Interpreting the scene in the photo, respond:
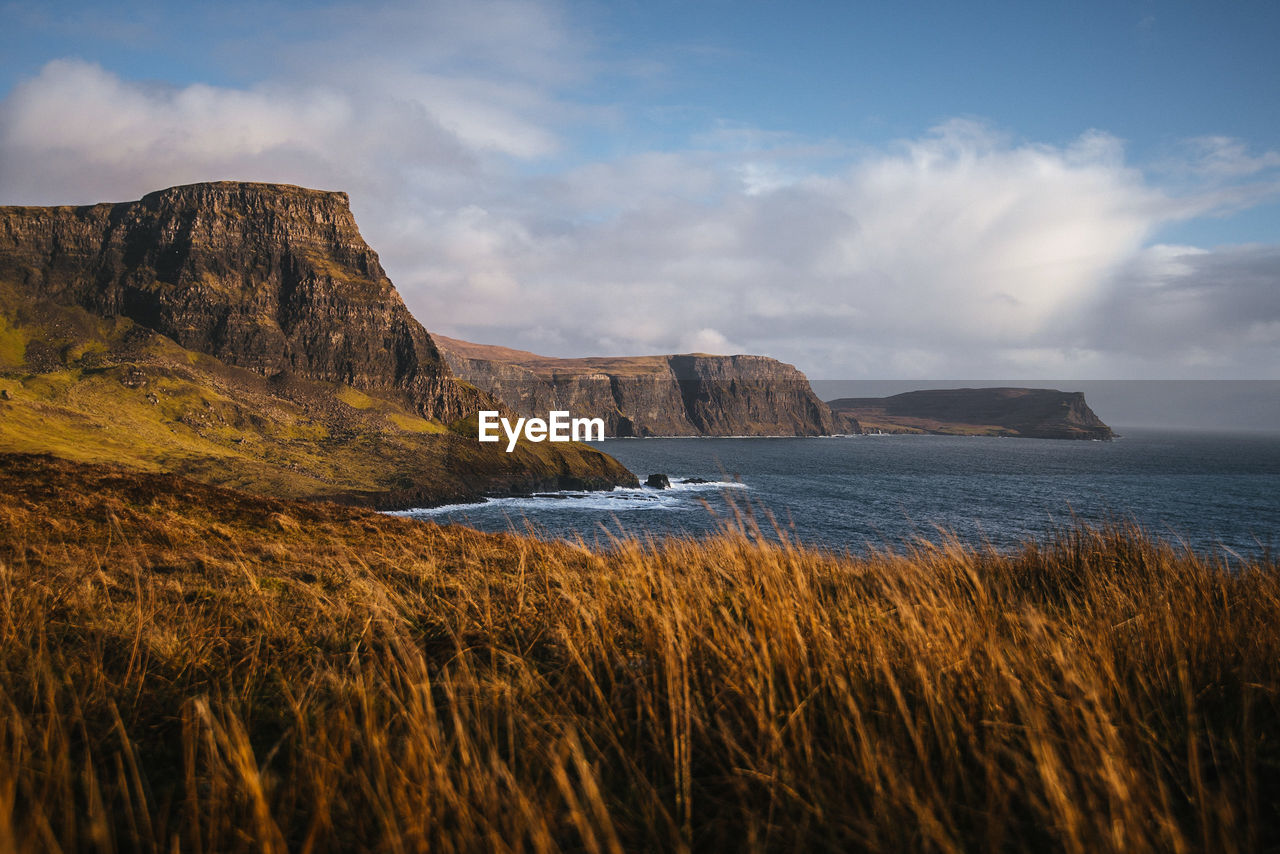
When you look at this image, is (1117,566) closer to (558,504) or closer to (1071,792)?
(1071,792)

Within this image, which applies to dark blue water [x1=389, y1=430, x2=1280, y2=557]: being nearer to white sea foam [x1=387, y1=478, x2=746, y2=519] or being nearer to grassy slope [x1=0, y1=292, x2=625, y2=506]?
white sea foam [x1=387, y1=478, x2=746, y2=519]

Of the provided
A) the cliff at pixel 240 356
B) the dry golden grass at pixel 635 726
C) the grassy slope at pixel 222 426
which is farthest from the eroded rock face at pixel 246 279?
the dry golden grass at pixel 635 726

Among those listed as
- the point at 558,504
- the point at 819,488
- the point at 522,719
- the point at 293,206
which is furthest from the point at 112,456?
the point at 293,206

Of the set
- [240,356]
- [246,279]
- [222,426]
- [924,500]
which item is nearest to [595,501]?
[924,500]

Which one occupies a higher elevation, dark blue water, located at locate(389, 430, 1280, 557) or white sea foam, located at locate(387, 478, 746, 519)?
dark blue water, located at locate(389, 430, 1280, 557)

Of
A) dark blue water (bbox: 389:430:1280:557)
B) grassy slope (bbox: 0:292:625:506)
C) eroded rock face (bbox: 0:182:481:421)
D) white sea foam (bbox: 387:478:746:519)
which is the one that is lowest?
white sea foam (bbox: 387:478:746:519)

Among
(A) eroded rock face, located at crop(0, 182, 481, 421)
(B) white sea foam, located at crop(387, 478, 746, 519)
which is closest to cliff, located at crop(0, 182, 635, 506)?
(A) eroded rock face, located at crop(0, 182, 481, 421)

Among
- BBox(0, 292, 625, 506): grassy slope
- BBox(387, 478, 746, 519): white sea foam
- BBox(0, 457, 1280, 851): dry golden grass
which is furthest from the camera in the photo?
BBox(387, 478, 746, 519): white sea foam
